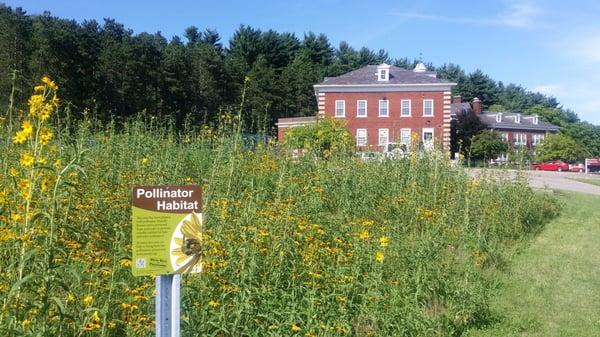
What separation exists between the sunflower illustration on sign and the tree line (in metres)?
26.5

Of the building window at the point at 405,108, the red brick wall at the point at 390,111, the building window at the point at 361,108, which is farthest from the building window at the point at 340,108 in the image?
the building window at the point at 405,108

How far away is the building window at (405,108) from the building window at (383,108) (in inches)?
39.3

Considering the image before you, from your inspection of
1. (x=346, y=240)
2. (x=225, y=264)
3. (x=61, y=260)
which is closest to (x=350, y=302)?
(x=225, y=264)

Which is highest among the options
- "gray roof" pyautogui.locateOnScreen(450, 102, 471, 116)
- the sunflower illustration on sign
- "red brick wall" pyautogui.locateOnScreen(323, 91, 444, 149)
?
"gray roof" pyautogui.locateOnScreen(450, 102, 471, 116)

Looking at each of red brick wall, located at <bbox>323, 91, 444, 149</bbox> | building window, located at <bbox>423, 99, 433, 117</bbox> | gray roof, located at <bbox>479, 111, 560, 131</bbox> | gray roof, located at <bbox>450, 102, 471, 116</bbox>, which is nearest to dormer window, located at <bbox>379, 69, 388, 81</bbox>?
red brick wall, located at <bbox>323, 91, 444, 149</bbox>

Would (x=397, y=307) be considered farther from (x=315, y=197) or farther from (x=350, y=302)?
(x=315, y=197)

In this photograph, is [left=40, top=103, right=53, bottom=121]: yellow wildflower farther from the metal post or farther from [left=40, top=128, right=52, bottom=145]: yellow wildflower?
the metal post

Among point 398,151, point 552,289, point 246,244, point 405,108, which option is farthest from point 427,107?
point 246,244

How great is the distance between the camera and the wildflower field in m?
2.96

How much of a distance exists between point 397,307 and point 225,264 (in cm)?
146

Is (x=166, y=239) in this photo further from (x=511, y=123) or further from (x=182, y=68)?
(x=511, y=123)

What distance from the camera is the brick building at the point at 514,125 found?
205ft

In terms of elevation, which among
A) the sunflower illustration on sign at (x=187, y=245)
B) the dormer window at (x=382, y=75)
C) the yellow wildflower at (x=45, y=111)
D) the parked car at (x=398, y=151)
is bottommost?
the sunflower illustration on sign at (x=187, y=245)

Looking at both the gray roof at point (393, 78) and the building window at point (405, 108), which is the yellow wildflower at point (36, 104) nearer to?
the gray roof at point (393, 78)
